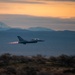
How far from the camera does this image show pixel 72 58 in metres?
41.8

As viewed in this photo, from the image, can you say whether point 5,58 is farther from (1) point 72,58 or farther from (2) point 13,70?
(2) point 13,70

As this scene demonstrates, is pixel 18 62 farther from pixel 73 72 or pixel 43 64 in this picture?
pixel 73 72

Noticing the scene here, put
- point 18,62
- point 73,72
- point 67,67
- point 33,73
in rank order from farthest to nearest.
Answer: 1. point 18,62
2. point 67,67
3. point 73,72
4. point 33,73

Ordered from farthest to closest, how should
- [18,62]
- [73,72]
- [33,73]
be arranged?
[18,62]
[73,72]
[33,73]

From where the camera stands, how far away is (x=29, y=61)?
41219 millimetres

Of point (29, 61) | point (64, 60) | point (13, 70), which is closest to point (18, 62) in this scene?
point (29, 61)

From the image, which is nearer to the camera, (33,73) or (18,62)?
(33,73)

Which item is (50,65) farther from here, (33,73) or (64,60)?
(33,73)

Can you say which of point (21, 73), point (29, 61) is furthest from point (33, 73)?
point (29, 61)

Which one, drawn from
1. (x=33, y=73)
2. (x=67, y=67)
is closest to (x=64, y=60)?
(x=67, y=67)

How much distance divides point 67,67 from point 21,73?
23.6 feet

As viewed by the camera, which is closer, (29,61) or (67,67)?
(67,67)

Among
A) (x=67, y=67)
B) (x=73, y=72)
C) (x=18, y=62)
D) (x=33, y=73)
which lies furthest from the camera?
(x=18, y=62)

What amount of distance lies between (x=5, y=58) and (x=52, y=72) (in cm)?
990
